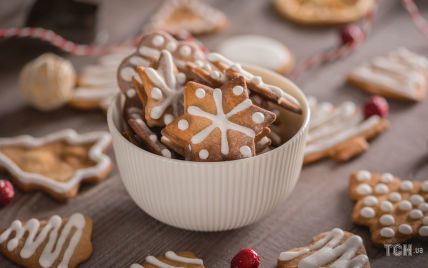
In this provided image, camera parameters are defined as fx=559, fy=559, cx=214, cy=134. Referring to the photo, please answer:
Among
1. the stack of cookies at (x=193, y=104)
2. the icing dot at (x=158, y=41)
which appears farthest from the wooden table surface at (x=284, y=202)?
the icing dot at (x=158, y=41)

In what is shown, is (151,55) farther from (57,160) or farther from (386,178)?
(386,178)

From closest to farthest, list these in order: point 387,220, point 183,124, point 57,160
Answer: point 183,124 → point 387,220 → point 57,160

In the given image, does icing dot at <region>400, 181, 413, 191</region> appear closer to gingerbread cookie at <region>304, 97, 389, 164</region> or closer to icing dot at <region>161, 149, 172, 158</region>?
gingerbread cookie at <region>304, 97, 389, 164</region>

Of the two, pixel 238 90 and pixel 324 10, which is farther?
pixel 324 10

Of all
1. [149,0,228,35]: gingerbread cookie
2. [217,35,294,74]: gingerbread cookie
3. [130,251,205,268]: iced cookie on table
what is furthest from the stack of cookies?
[149,0,228,35]: gingerbread cookie

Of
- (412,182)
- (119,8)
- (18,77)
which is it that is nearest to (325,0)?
(119,8)

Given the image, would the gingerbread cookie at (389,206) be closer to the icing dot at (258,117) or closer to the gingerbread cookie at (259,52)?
the icing dot at (258,117)

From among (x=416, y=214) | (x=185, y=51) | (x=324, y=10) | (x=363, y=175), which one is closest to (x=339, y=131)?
(x=363, y=175)

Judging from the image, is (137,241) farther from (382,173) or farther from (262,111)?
(382,173)
